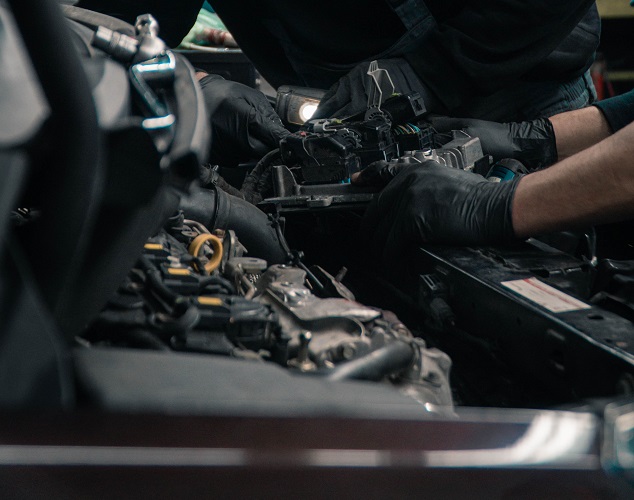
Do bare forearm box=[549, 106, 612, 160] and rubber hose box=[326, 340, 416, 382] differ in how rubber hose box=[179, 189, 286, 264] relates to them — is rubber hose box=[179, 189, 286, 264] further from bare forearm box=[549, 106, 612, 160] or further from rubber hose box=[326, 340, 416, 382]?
bare forearm box=[549, 106, 612, 160]

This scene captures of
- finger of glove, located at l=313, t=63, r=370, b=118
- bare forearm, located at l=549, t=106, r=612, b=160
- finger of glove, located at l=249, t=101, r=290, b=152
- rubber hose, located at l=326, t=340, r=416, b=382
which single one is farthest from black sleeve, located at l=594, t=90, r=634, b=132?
rubber hose, located at l=326, t=340, r=416, b=382

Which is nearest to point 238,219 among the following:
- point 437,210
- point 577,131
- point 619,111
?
point 437,210

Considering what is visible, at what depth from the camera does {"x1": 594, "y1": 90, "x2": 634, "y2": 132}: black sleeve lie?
2516 mm

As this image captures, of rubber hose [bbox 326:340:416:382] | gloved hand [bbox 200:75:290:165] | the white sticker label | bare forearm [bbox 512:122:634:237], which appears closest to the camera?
rubber hose [bbox 326:340:416:382]

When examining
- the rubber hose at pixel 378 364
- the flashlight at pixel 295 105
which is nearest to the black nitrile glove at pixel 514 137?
the flashlight at pixel 295 105

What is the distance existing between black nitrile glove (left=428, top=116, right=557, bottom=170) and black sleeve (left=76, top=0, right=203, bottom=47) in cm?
126

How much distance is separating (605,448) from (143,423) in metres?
0.39

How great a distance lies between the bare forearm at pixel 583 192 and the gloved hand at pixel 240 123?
85cm

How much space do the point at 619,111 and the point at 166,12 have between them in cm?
184

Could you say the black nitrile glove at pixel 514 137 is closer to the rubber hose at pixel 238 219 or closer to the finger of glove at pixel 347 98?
the finger of glove at pixel 347 98

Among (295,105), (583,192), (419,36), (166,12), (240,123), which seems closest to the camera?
(583,192)

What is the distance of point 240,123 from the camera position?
220 cm

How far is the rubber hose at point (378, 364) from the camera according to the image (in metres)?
0.85

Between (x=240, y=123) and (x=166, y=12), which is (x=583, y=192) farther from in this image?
(x=166, y=12)
